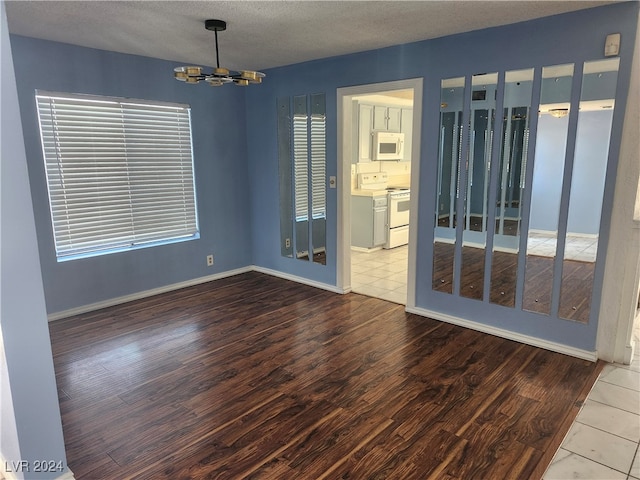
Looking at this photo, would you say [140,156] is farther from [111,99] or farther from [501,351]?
[501,351]

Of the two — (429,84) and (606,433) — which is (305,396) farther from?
(429,84)

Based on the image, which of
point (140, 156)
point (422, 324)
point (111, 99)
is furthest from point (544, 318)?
point (111, 99)

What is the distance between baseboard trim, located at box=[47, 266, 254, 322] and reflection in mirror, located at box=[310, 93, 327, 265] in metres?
1.23

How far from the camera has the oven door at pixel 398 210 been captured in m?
6.48

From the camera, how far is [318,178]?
472 cm

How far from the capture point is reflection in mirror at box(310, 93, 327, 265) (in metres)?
4.57

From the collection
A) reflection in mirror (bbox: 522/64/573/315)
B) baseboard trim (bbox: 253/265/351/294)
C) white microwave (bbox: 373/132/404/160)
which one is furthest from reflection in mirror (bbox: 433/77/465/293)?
white microwave (bbox: 373/132/404/160)

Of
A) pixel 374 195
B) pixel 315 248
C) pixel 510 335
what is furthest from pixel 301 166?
pixel 510 335

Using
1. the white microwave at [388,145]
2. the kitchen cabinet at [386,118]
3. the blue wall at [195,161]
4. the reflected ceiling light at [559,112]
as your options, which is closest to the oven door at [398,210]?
the white microwave at [388,145]

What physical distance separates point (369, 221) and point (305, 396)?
3942 millimetres

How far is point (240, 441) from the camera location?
2.29 metres

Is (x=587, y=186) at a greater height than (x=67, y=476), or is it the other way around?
(x=587, y=186)

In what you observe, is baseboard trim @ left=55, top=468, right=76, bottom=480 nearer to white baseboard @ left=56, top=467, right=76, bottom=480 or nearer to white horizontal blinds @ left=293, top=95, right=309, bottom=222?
white baseboard @ left=56, top=467, right=76, bottom=480

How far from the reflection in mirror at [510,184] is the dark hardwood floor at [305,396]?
504 mm
